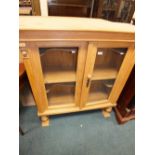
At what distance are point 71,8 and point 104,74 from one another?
3.94 feet

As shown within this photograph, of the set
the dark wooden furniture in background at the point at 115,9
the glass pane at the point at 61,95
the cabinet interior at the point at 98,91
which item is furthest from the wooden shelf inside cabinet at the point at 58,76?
the dark wooden furniture in background at the point at 115,9

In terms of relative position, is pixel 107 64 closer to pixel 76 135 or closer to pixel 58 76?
pixel 58 76

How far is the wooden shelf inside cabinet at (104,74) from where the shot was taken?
3.79 ft

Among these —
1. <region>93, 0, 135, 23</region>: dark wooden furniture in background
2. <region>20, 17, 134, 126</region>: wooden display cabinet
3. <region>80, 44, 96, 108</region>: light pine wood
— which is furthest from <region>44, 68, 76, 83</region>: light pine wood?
<region>93, 0, 135, 23</region>: dark wooden furniture in background

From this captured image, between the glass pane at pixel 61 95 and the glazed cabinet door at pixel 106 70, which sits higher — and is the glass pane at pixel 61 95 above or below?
below

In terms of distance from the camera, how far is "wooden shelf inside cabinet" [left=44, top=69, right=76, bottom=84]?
3.53ft

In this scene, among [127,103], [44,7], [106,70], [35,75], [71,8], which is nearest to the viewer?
[35,75]

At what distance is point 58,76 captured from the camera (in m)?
1.11

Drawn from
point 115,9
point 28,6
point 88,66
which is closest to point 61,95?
point 88,66

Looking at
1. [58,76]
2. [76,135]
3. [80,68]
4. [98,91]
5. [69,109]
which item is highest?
[80,68]

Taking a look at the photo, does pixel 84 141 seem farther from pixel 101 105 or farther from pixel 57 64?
pixel 57 64

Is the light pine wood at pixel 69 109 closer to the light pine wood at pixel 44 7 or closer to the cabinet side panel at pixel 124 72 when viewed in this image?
the cabinet side panel at pixel 124 72
